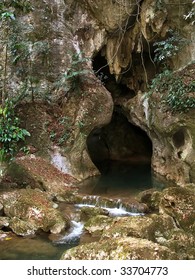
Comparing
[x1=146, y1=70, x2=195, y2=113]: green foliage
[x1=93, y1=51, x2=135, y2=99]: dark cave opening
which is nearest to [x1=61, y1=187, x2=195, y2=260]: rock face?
[x1=146, y1=70, x2=195, y2=113]: green foliage

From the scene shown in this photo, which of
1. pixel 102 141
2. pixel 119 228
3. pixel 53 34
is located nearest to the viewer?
pixel 119 228

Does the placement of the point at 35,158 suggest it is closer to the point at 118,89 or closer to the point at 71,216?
the point at 71,216

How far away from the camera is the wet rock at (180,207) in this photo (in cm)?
768

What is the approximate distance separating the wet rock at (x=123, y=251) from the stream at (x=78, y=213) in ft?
5.81

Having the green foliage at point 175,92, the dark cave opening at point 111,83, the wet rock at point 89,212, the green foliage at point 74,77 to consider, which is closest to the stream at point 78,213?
the wet rock at point 89,212

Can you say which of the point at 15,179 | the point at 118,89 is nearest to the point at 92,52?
the point at 118,89

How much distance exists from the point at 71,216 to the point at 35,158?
4.24 m

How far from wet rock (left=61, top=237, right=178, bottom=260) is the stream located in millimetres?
1769

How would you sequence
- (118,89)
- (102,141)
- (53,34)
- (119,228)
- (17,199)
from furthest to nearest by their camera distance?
(102,141)
(118,89)
(53,34)
(17,199)
(119,228)

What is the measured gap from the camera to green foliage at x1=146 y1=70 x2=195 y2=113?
13.3m

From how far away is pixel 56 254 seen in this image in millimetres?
7285

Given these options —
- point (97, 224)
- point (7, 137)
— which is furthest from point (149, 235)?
point (7, 137)

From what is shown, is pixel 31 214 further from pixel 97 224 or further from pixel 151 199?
pixel 151 199

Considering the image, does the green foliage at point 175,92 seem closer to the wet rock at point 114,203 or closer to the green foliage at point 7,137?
the wet rock at point 114,203
